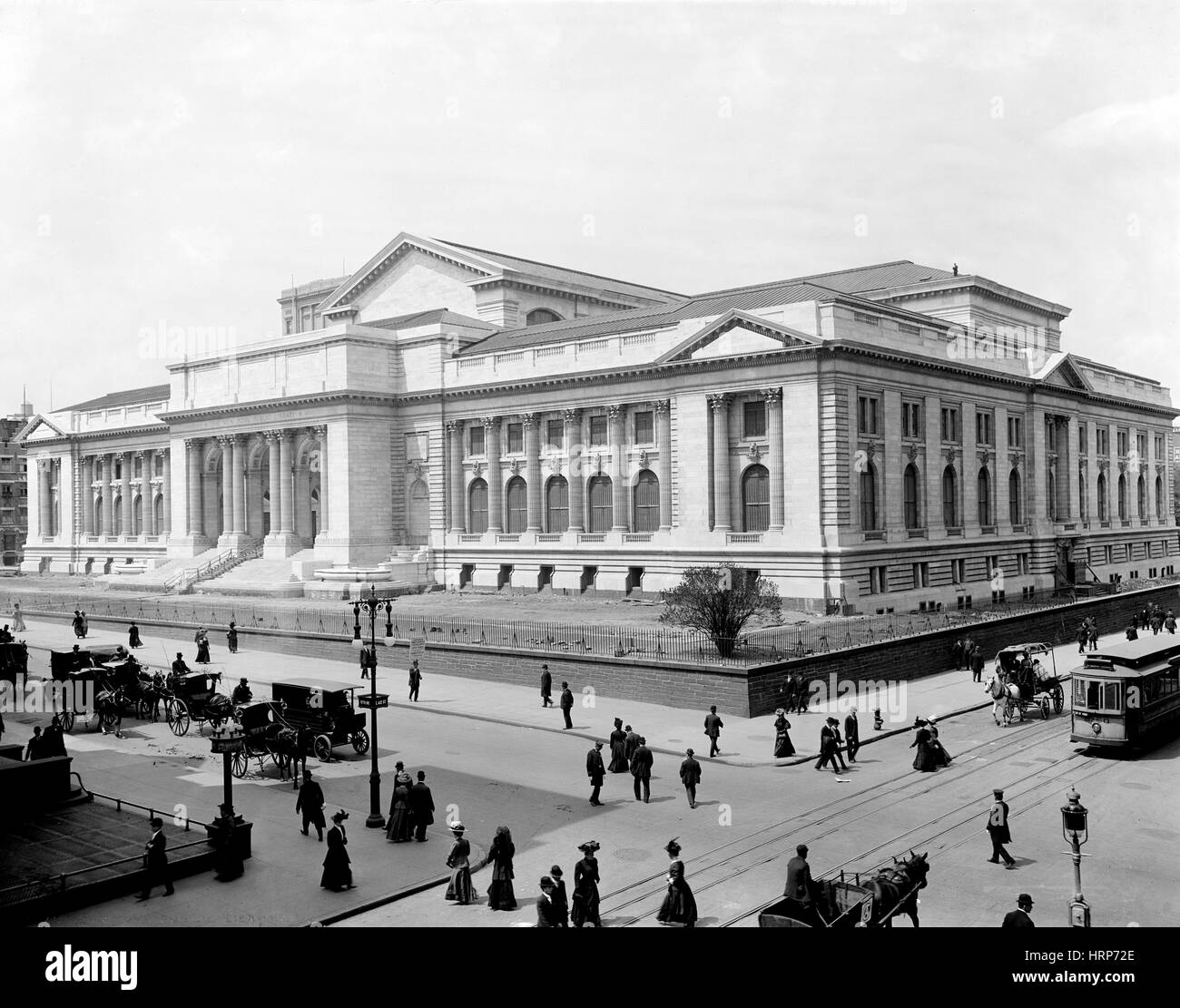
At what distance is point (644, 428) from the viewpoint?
6144cm

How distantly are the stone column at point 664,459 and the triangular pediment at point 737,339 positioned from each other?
2.88 meters

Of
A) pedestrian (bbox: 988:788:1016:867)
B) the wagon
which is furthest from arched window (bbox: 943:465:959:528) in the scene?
pedestrian (bbox: 988:788:1016:867)

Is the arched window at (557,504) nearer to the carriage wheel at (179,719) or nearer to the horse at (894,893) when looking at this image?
the carriage wheel at (179,719)

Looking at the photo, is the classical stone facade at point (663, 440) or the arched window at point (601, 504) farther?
the arched window at point (601, 504)

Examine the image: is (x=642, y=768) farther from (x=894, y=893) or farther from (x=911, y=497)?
(x=911, y=497)

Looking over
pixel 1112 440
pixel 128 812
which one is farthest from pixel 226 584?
pixel 1112 440

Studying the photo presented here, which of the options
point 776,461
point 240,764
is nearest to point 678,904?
point 240,764

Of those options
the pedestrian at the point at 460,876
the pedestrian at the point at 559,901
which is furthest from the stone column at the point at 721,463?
the pedestrian at the point at 559,901

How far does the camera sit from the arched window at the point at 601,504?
208 feet

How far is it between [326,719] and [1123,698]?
65.2 feet

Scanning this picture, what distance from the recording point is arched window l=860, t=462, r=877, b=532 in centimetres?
5506

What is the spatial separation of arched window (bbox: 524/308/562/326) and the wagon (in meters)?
52.4

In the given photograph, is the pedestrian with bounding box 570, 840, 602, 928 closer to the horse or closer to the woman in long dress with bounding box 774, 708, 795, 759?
the horse

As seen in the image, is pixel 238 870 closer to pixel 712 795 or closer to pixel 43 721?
pixel 712 795
